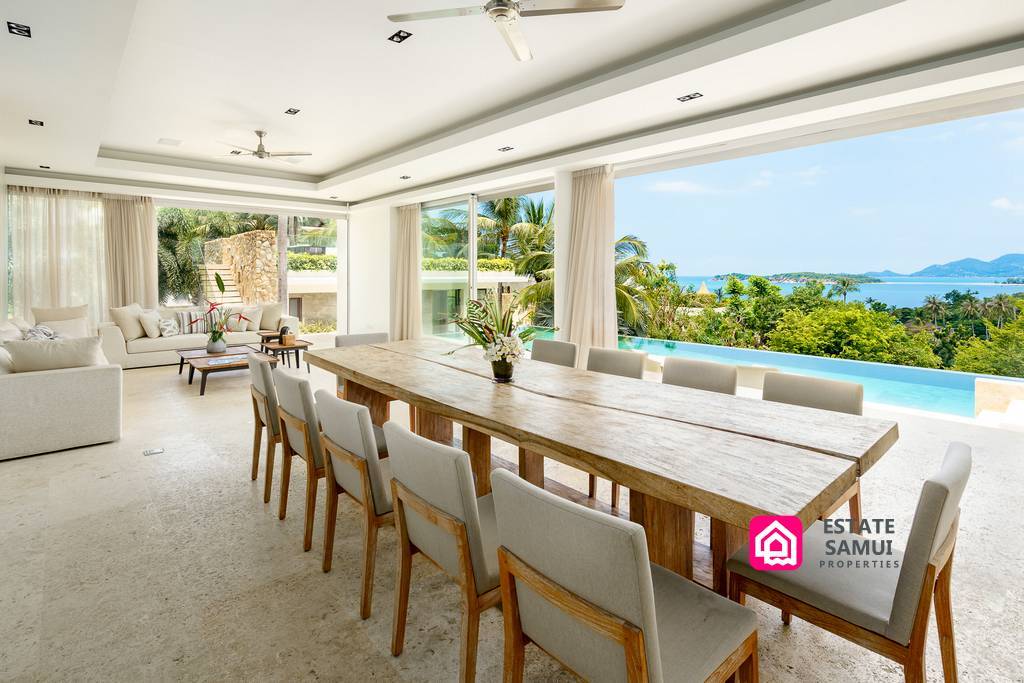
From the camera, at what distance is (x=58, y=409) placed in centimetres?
351

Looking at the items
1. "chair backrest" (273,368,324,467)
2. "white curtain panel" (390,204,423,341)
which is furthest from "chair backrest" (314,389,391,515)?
"white curtain panel" (390,204,423,341)

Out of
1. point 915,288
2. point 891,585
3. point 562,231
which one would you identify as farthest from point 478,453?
point 915,288

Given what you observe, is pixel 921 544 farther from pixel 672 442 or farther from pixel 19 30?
pixel 19 30

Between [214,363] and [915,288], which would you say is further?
[915,288]

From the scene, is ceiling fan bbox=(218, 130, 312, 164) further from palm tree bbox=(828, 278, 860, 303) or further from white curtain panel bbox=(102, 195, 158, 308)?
palm tree bbox=(828, 278, 860, 303)

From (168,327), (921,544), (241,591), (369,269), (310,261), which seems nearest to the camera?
(921,544)

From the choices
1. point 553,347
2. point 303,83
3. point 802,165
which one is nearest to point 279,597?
point 553,347

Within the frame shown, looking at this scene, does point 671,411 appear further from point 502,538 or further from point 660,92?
point 660,92

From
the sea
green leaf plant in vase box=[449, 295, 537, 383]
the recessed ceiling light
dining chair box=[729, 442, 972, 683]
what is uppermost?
the recessed ceiling light

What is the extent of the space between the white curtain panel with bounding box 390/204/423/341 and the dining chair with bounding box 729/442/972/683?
7315 mm

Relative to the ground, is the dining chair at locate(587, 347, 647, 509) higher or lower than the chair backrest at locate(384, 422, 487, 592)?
higher

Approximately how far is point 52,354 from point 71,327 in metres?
3.34

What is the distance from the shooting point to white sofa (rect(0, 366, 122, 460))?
3.36 metres

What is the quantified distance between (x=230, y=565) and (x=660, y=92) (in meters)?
3.63
